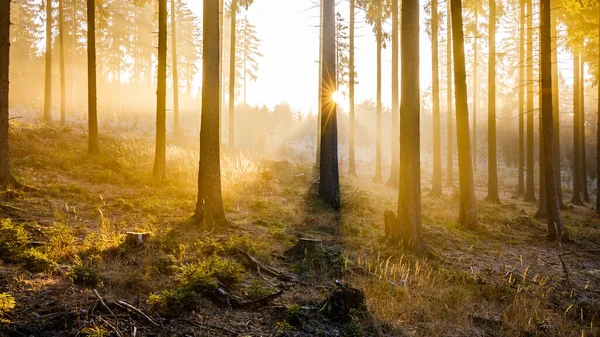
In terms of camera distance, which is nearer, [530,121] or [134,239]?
[134,239]

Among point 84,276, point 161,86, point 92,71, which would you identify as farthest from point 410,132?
point 92,71

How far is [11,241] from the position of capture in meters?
5.36

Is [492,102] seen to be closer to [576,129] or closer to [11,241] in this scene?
[576,129]

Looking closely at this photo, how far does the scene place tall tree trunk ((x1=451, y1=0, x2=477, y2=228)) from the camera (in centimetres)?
1092

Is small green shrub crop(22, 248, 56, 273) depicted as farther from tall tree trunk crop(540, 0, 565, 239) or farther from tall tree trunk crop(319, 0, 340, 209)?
tall tree trunk crop(540, 0, 565, 239)

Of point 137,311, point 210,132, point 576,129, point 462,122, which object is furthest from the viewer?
point 576,129

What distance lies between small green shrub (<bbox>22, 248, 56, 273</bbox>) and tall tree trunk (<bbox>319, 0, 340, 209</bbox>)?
27.3 ft

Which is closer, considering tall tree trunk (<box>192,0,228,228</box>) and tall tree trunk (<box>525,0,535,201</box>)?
tall tree trunk (<box>192,0,228,228</box>)

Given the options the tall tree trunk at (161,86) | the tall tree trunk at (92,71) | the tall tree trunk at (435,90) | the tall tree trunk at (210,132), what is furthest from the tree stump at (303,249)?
the tall tree trunk at (92,71)

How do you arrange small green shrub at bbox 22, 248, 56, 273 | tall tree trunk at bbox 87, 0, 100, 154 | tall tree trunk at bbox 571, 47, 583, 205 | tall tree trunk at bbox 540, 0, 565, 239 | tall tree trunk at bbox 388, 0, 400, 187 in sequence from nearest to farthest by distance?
small green shrub at bbox 22, 248, 56, 273
tall tree trunk at bbox 540, 0, 565, 239
tall tree trunk at bbox 87, 0, 100, 154
tall tree trunk at bbox 571, 47, 583, 205
tall tree trunk at bbox 388, 0, 400, 187

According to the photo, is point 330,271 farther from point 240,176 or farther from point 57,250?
point 240,176

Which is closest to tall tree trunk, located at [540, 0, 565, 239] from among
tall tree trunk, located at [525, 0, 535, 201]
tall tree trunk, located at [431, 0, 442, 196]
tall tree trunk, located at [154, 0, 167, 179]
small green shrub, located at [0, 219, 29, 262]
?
tall tree trunk, located at [525, 0, 535, 201]

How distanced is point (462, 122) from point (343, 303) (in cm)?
867

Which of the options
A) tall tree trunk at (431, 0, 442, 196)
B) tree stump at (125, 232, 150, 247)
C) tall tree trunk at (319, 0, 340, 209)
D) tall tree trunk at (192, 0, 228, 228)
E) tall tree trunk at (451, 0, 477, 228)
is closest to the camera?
tree stump at (125, 232, 150, 247)
